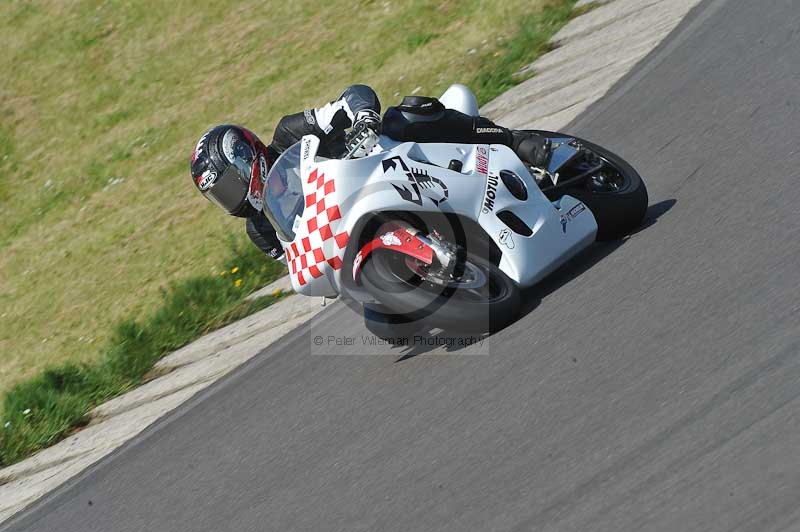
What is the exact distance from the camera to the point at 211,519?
521 cm

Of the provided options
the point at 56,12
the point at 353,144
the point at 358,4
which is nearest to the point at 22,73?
the point at 56,12

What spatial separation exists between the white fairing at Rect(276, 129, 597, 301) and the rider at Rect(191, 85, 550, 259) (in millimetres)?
257

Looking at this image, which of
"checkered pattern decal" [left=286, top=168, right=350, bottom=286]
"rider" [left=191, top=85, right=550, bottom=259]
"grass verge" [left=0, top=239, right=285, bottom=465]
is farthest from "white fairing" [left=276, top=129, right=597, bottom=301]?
"grass verge" [left=0, top=239, right=285, bottom=465]

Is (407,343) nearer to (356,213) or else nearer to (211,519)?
(356,213)

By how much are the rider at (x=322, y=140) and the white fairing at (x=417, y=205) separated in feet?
0.84

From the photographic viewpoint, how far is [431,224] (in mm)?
5477

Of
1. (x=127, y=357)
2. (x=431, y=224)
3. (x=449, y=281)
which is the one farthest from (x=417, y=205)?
(x=127, y=357)

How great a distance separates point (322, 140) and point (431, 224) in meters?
0.86

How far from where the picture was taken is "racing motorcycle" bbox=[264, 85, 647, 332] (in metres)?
5.26

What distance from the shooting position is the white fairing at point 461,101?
21.3 ft

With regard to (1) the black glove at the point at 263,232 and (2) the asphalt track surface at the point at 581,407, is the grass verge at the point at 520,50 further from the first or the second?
(1) the black glove at the point at 263,232

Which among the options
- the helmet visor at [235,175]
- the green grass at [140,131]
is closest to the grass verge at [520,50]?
the green grass at [140,131]

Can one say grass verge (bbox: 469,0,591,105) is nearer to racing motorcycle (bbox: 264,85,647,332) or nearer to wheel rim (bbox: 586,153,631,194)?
wheel rim (bbox: 586,153,631,194)

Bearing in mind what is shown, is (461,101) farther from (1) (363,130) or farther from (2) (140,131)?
(2) (140,131)
